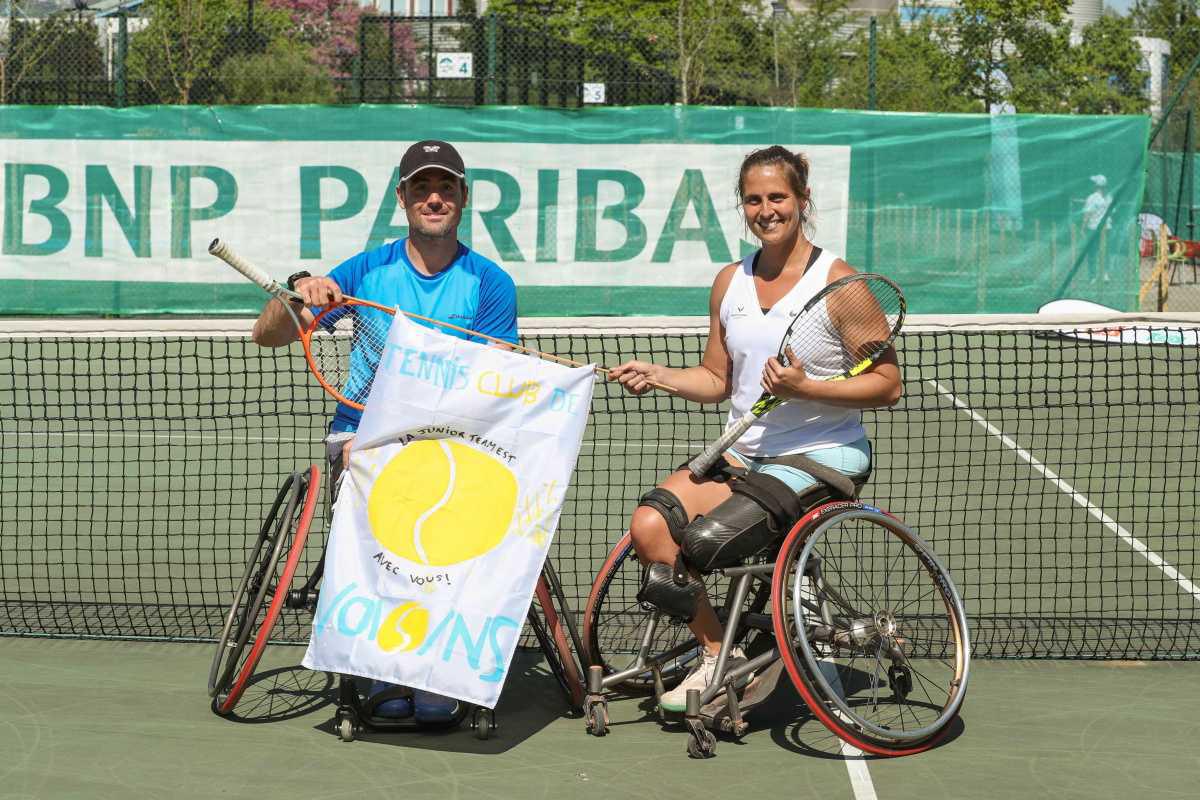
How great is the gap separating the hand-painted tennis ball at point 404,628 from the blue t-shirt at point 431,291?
644 mm

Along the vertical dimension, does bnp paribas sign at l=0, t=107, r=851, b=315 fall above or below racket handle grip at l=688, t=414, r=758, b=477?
above

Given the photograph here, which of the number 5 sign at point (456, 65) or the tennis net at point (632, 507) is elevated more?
the number 5 sign at point (456, 65)

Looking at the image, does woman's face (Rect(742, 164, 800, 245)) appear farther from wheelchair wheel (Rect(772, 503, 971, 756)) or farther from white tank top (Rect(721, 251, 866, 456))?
wheelchair wheel (Rect(772, 503, 971, 756))

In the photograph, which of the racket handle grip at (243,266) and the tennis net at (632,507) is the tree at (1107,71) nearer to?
the tennis net at (632,507)

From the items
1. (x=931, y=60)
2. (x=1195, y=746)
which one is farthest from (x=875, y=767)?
(x=931, y=60)

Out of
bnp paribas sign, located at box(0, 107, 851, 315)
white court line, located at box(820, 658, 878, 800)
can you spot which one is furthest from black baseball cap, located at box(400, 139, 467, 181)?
bnp paribas sign, located at box(0, 107, 851, 315)

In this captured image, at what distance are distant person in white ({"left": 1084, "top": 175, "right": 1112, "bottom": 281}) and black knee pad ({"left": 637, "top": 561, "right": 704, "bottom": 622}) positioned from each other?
1239cm

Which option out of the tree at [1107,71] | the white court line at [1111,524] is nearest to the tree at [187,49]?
the white court line at [1111,524]

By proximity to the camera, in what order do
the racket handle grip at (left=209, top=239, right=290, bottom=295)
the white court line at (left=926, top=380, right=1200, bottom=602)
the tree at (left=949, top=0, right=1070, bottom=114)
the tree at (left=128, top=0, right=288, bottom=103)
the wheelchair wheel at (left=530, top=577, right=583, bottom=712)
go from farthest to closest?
the tree at (left=949, top=0, right=1070, bottom=114) → the tree at (left=128, top=0, right=288, bottom=103) → the white court line at (left=926, top=380, right=1200, bottom=602) → the wheelchair wheel at (left=530, top=577, right=583, bottom=712) → the racket handle grip at (left=209, top=239, right=290, bottom=295)

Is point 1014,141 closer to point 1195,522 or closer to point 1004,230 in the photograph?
point 1004,230

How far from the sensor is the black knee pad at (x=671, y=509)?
4.27m

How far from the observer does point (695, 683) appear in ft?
14.3

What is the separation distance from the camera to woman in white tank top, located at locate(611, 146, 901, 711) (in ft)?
14.1

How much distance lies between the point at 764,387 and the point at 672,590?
0.63m
